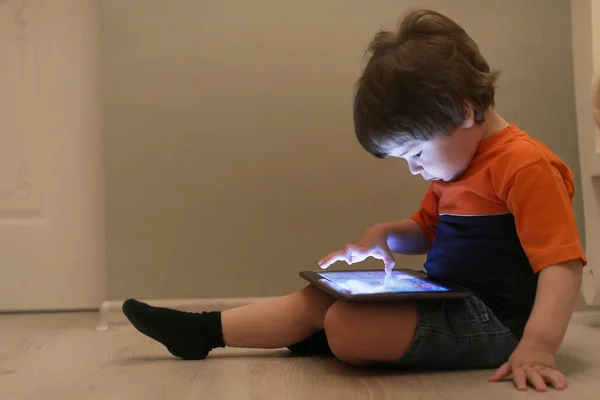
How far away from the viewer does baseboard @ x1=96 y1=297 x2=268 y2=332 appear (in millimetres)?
1246

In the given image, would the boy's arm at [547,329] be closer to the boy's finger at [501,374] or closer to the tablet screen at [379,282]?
the boy's finger at [501,374]

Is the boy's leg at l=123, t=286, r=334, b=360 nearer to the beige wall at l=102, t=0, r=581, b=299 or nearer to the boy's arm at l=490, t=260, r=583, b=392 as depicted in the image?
the boy's arm at l=490, t=260, r=583, b=392

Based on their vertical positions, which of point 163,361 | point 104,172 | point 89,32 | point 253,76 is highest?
point 89,32

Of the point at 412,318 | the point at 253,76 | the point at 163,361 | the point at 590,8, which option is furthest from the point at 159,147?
the point at 590,8

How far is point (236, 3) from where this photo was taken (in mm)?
1347

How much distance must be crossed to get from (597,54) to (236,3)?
2.29 ft

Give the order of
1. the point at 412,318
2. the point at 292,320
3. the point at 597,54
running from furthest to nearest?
1. the point at 597,54
2. the point at 292,320
3. the point at 412,318

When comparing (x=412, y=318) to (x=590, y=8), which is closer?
(x=412, y=318)

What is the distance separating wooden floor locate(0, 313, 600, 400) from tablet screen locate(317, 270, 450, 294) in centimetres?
10

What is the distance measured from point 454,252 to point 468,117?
6.9 inches

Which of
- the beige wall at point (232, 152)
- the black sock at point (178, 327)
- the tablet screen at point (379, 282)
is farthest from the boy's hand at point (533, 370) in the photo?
the beige wall at point (232, 152)

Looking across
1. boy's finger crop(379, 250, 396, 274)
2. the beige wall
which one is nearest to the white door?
the beige wall

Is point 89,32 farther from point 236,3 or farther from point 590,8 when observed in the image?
point 590,8

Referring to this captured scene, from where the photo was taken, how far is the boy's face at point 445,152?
81cm
